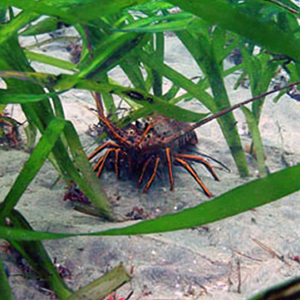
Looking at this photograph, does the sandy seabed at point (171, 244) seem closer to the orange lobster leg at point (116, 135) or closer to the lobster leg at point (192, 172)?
the lobster leg at point (192, 172)

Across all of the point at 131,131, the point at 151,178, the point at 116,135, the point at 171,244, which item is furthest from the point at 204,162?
the point at 171,244

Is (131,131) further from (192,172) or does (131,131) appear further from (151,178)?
(192,172)

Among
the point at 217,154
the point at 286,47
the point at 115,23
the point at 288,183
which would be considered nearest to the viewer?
the point at 288,183

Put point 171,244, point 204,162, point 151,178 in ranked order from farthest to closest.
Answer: point 204,162 → point 151,178 → point 171,244

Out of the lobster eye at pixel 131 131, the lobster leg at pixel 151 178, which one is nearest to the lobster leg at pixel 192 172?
the lobster leg at pixel 151 178

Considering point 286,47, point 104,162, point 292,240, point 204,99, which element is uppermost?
point 286,47

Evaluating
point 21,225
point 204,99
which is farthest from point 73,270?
point 204,99

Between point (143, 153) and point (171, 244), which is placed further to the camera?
point (143, 153)

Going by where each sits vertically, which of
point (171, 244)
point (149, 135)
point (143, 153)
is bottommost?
point (171, 244)

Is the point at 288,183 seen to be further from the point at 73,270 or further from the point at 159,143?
the point at 159,143
